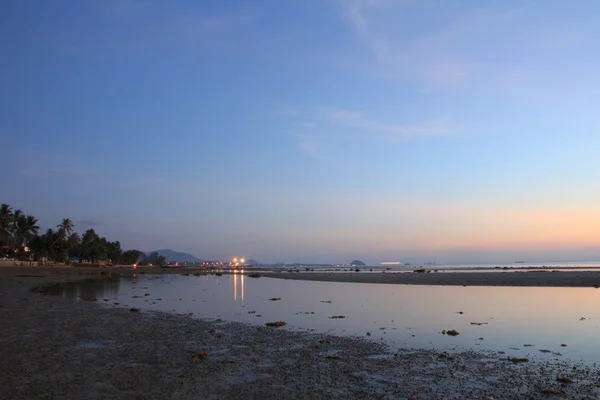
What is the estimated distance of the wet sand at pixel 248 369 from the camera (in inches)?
450

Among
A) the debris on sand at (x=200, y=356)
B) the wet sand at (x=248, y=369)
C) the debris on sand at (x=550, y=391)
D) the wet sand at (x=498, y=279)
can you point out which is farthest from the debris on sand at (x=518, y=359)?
the wet sand at (x=498, y=279)

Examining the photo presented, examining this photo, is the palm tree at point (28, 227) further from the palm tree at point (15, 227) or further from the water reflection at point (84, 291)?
the water reflection at point (84, 291)

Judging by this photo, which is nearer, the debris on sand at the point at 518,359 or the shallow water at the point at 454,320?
the debris on sand at the point at 518,359

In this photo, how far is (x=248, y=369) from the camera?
552 inches

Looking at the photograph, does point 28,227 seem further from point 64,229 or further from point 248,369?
point 248,369

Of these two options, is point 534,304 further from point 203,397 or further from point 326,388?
point 203,397

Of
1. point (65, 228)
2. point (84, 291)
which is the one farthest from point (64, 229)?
point (84, 291)

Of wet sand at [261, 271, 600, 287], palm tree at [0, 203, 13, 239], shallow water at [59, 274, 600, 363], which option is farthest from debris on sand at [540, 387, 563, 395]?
palm tree at [0, 203, 13, 239]

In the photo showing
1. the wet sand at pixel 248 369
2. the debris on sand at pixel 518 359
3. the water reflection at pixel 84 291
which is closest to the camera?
the wet sand at pixel 248 369

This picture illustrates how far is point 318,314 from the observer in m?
29.5

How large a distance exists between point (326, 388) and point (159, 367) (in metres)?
6.16

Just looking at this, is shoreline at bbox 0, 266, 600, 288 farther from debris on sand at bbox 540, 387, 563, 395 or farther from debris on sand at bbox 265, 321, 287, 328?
debris on sand at bbox 540, 387, 563, 395

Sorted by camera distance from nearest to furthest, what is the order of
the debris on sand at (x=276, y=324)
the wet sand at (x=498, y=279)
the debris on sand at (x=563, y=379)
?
the debris on sand at (x=563, y=379)
the debris on sand at (x=276, y=324)
the wet sand at (x=498, y=279)

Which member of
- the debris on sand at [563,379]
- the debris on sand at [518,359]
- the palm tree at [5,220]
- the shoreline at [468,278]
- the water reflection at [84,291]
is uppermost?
the palm tree at [5,220]
